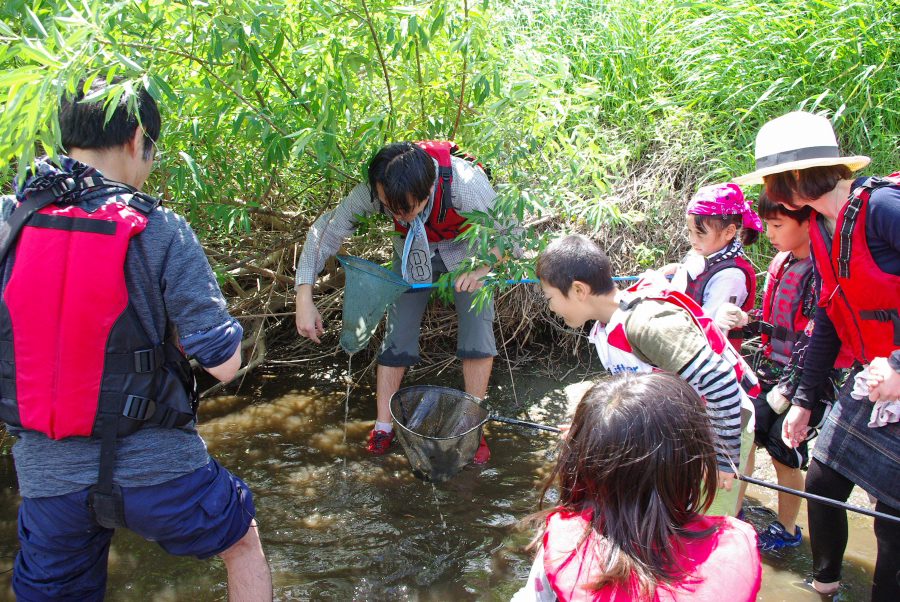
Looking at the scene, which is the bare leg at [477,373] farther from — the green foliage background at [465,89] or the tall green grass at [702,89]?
the tall green grass at [702,89]

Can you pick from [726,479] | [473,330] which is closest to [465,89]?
[473,330]

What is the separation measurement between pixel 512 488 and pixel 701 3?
12.7 feet

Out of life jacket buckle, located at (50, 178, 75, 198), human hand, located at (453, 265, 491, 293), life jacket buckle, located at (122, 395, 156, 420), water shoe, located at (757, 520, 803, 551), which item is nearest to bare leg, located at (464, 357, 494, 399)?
human hand, located at (453, 265, 491, 293)

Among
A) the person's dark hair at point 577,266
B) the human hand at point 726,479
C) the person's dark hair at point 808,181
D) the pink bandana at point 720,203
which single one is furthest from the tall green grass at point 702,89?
the human hand at point 726,479

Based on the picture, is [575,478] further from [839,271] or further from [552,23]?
[552,23]

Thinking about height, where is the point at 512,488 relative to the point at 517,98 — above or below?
below

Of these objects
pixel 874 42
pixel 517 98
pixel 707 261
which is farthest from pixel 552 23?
pixel 707 261

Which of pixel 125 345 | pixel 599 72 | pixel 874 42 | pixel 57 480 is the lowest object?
pixel 57 480

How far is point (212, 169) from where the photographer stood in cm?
359

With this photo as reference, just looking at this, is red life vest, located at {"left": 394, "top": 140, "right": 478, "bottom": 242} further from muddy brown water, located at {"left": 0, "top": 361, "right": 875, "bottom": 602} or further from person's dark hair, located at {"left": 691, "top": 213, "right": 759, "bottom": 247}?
muddy brown water, located at {"left": 0, "top": 361, "right": 875, "bottom": 602}

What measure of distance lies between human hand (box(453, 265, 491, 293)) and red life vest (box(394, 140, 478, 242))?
23 centimetres

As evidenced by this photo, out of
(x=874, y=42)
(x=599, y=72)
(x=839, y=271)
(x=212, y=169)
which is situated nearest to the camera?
(x=839, y=271)

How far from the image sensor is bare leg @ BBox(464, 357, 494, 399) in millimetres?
3561

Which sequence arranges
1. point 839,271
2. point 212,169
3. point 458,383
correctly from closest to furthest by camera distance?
point 839,271, point 212,169, point 458,383
